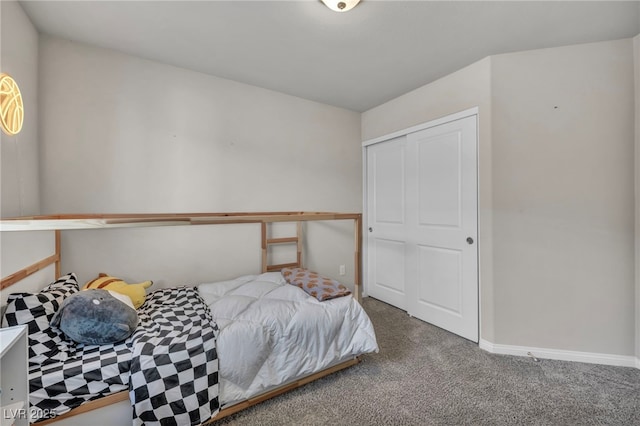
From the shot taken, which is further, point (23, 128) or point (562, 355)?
point (562, 355)

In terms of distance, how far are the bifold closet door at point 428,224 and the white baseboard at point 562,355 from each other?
0.52 ft

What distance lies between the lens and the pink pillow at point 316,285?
1912 mm

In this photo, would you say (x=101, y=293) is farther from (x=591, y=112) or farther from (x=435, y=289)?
(x=591, y=112)

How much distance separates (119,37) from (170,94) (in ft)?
1.52

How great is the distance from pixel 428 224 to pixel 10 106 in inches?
120

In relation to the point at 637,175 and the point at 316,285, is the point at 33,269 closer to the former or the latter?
the point at 316,285

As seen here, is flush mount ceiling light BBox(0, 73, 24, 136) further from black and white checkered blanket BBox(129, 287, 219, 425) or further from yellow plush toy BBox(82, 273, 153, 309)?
black and white checkered blanket BBox(129, 287, 219, 425)

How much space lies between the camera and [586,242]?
6.25 feet

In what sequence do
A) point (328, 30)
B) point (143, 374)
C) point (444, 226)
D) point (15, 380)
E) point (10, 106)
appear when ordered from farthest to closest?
point (444, 226) → point (328, 30) → point (10, 106) → point (143, 374) → point (15, 380)

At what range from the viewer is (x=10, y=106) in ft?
4.62

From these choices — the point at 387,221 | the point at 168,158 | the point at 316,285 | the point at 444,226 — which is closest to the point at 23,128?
the point at 168,158

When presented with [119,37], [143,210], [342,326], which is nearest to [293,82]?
[119,37]

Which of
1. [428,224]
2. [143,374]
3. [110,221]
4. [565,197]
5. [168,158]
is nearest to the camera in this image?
[110,221]

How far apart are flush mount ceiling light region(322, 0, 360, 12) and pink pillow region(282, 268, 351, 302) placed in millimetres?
1823
